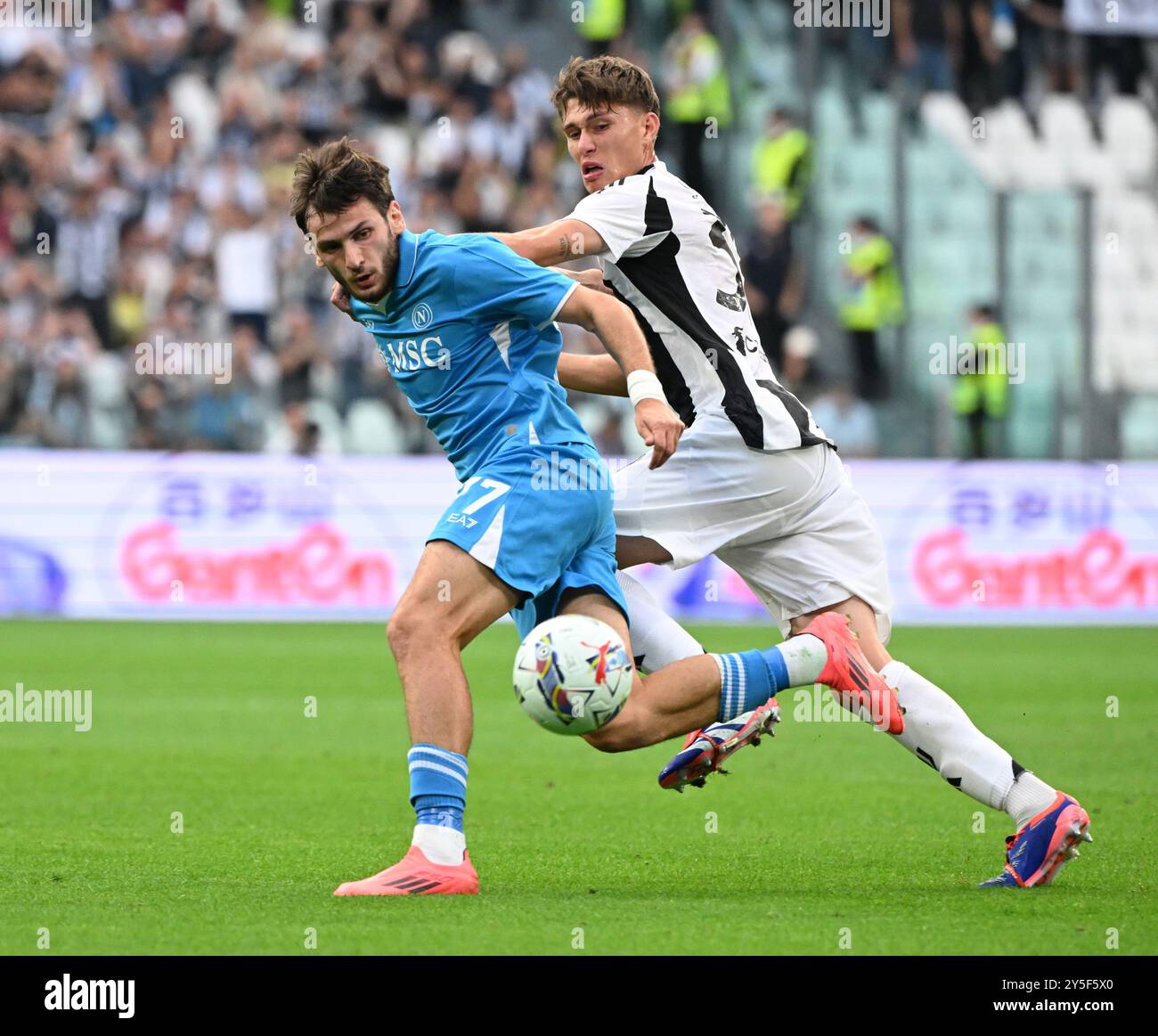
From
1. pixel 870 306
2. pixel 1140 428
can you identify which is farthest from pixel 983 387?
pixel 870 306

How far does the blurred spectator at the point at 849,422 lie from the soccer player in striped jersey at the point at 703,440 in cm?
1141

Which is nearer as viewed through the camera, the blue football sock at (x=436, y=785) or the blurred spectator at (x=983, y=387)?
the blue football sock at (x=436, y=785)

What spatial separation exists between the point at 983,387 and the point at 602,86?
1223cm

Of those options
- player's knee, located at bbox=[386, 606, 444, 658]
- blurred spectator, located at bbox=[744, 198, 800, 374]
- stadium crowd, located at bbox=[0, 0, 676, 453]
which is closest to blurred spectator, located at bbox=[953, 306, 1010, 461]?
blurred spectator, located at bbox=[744, 198, 800, 374]

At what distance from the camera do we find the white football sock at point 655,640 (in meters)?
6.21

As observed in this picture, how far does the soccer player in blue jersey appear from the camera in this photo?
542 cm

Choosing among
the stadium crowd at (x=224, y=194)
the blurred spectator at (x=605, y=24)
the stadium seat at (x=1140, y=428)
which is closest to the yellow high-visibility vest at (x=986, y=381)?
the stadium seat at (x=1140, y=428)

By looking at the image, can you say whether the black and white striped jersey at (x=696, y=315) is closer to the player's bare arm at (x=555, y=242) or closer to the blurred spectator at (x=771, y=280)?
the player's bare arm at (x=555, y=242)

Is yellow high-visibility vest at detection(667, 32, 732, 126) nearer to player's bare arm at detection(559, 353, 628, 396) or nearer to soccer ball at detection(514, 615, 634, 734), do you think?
player's bare arm at detection(559, 353, 628, 396)

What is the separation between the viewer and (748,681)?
5832 millimetres

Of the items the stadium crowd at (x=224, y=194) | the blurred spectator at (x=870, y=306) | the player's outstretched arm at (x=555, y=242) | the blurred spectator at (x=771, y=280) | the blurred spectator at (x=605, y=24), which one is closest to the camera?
the player's outstretched arm at (x=555, y=242)

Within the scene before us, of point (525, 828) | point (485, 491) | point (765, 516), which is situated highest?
point (485, 491)

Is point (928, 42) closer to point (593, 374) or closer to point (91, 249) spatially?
point (91, 249)
